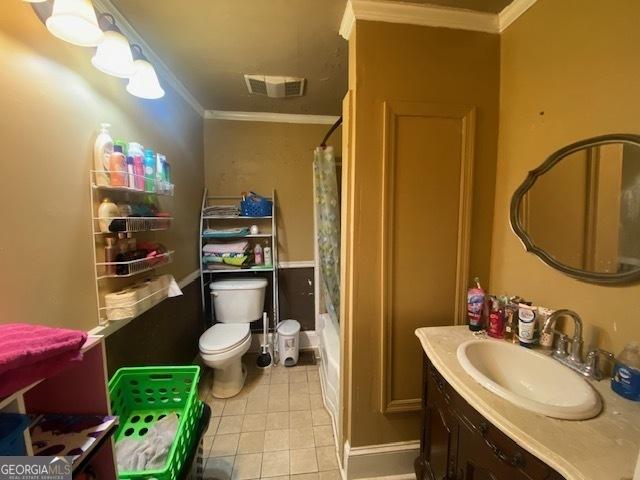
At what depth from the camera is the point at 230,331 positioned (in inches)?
84.6

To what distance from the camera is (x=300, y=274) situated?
2736 millimetres

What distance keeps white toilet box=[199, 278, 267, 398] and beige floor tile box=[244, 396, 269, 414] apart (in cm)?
16

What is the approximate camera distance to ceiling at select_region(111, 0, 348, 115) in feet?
4.06

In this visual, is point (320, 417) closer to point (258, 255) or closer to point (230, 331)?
point (230, 331)

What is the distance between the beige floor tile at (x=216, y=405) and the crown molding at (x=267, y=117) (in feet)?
7.89

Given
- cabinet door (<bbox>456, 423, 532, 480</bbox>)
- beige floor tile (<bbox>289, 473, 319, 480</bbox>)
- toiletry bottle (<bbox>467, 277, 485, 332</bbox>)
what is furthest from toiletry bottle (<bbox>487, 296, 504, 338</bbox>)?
beige floor tile (<bbox>289, 473, 319, 480</bbox>)

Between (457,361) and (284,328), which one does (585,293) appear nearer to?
(457,361)

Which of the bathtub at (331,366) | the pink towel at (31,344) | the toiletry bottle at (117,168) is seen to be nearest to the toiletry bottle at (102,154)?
the toiletry bottle at (117,168)

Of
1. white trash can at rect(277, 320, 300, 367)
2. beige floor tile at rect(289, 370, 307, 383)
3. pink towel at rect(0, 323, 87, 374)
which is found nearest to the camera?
pink towel at rect(0, 323, 87, 374)

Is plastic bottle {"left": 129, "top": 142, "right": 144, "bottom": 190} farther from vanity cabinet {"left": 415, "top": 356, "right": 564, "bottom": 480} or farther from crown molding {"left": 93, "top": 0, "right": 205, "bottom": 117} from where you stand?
vanity cabinet {"left": 415, "top": 356, "right": 564, "bottom": 480}

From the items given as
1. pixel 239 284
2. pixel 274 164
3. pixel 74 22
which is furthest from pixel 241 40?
pixel 239 284

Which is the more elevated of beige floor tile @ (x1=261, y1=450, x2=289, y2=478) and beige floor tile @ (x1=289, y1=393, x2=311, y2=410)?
beige floor tile @ (x1=289, y1=393, x2=311, y2=410)

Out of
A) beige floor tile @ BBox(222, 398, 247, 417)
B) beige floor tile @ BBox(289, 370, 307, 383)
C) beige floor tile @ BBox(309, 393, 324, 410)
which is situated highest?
beige floor tile @ BBox(289, 370, 307, 383)

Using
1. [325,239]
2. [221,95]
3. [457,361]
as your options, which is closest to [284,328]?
[325,239]
